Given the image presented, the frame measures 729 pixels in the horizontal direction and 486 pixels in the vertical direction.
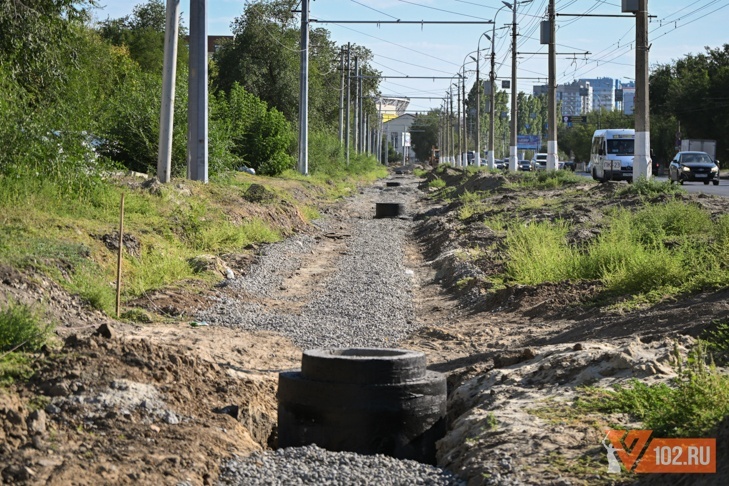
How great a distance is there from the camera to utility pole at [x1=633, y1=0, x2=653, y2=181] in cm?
2898

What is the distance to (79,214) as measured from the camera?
15.6m

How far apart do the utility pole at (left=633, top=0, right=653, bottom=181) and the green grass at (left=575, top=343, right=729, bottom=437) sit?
2268cm

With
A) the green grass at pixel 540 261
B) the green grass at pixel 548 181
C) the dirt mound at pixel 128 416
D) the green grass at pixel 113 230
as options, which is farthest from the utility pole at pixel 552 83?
the dirt mound at pixel 128 416

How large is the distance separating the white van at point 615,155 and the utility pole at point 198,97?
96.5ft

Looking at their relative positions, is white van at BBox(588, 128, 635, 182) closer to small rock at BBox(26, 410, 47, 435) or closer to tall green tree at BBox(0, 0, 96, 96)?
tall green tree at BBox(0, 0, 96, 96)

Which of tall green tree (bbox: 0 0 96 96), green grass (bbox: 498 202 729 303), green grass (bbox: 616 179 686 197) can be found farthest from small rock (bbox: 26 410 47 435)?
green grass (bbox: 616 179 686 197)

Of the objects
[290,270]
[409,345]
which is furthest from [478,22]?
[409,345]

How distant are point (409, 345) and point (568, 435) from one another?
4.69 m

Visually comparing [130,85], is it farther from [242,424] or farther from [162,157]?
[242,424]

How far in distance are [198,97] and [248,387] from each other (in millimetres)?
15573

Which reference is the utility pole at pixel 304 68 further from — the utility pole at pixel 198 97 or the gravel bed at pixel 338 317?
the utility pole at pixel 198 97

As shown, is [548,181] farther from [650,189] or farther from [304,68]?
[650,189]

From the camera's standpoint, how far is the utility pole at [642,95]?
2898 cm

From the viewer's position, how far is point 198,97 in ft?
75.7
